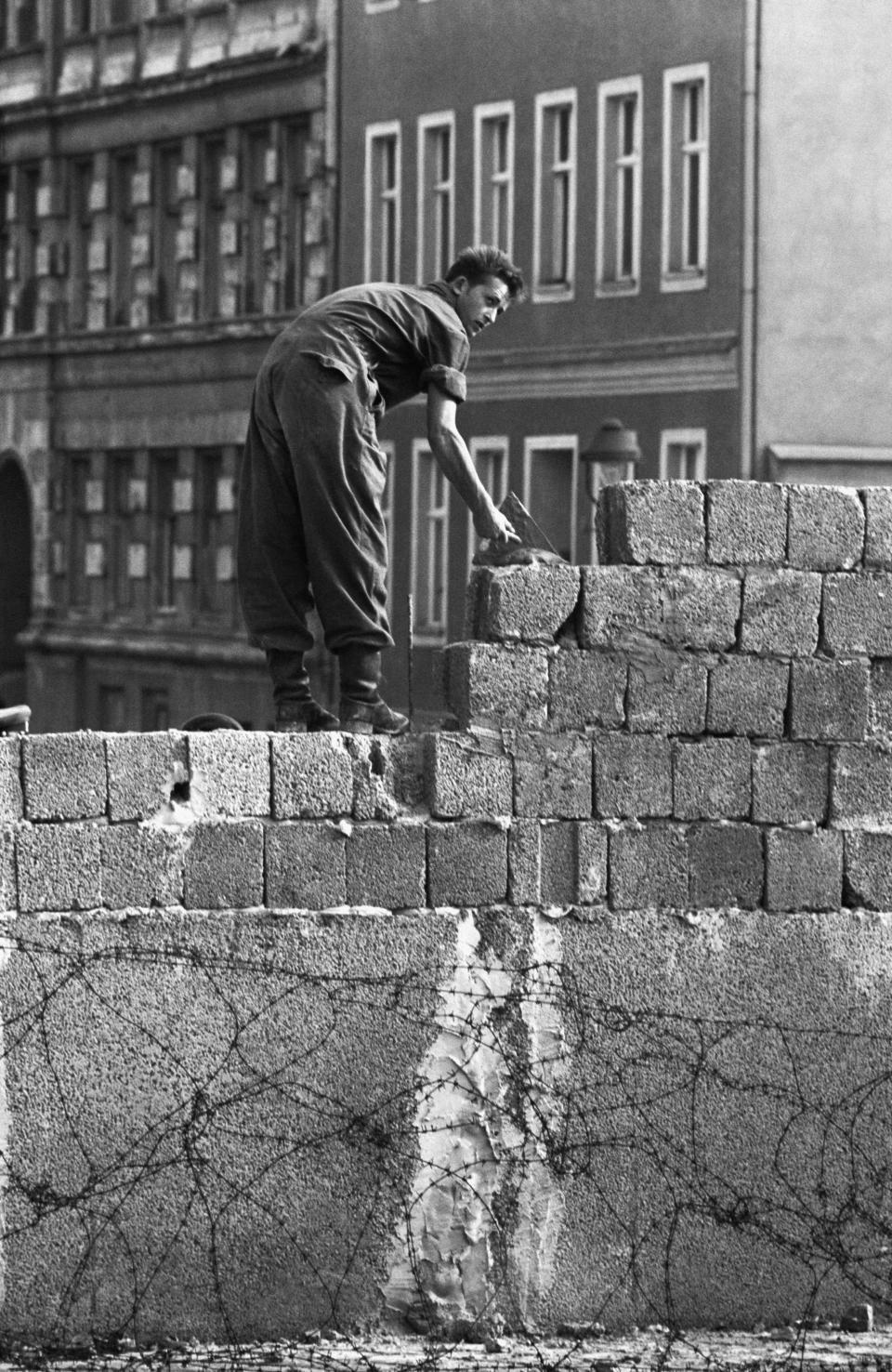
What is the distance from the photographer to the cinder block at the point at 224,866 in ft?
35.5

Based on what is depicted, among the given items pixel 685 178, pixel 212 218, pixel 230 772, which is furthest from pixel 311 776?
pixel 212 218

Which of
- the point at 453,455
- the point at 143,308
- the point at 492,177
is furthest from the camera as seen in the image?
the point at 143,308

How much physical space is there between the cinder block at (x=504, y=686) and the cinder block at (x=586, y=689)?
4 cm

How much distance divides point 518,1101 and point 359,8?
35.4 metres

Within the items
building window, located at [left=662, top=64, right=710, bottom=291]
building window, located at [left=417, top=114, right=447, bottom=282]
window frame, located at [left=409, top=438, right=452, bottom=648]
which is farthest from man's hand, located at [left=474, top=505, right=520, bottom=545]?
building window, located at [left=417, top=114, right=447, bottom=282]

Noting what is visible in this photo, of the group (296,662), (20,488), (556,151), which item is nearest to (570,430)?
(556,151)

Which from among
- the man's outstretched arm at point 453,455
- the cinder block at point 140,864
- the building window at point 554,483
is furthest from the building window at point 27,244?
the cinder block at point 140,864

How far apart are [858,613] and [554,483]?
101 ft

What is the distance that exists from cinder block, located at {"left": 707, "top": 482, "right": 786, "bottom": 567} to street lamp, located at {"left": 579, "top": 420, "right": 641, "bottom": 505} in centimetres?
1612

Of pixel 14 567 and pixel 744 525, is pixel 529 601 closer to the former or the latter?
pixel 744 525

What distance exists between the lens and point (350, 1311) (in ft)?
36.3

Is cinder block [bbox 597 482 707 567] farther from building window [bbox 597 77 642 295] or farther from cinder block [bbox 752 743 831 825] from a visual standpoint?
building window [bbox 597 77 642 295]

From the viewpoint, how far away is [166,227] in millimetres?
51125

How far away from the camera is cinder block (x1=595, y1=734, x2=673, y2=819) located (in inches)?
442
